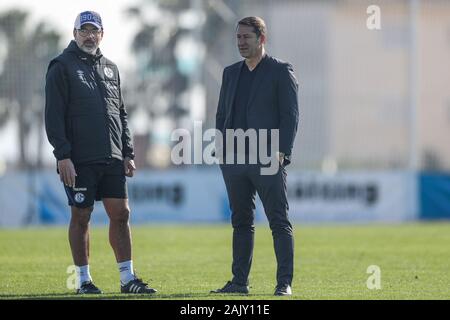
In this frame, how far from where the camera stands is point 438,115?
29031 mm

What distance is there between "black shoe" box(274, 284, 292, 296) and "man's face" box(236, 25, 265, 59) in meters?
2.06

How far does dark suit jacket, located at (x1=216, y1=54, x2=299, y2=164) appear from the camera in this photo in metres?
10.4

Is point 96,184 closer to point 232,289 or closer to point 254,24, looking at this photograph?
point 232,289

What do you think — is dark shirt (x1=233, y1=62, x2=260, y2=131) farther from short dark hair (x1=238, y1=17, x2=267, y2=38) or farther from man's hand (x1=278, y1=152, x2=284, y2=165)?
man's hand (x1=278, y1=152, x2=284, y2=165)

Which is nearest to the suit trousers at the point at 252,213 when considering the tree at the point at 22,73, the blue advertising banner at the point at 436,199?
the blue advertising banner at the point at 436,199

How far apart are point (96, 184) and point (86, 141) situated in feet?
1.32

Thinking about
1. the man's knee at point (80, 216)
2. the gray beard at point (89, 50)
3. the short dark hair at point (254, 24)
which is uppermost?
the short dark hair at point (254, 24)

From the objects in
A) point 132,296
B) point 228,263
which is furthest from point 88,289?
point 228,263

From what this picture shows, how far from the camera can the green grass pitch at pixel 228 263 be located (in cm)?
1073

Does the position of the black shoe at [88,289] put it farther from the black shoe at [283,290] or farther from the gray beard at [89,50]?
the gray beard at [89,50]

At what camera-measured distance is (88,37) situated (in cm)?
1062

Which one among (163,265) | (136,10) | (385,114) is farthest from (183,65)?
(163,265)

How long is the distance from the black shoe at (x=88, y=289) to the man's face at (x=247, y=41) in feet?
8.04

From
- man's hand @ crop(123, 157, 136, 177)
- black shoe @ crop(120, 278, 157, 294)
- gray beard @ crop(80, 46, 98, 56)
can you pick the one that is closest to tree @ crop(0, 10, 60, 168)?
man's hand @ crop(123, 157, 136, 177)
